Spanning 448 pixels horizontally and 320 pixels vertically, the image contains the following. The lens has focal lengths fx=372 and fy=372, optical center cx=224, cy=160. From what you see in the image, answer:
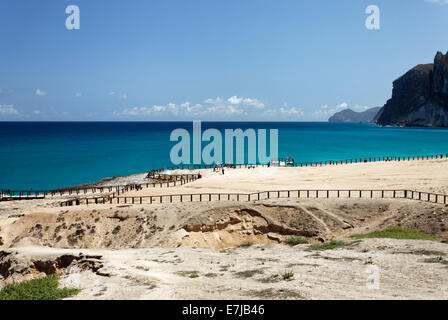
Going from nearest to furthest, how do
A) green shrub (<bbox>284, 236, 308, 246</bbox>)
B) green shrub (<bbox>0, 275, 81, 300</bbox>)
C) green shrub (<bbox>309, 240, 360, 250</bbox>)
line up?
green shrub (<bbox>0, 275, 81, 300</bbox>), green shrub (<bbox>309, 240, 360, 250</bbox>), green shrub (<bbox>284, 236, 308, 246</bbox>)

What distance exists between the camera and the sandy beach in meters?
15.7

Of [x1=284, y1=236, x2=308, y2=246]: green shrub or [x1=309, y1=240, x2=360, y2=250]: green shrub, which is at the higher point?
[x1=309, y1=240, x2=360, y2=250]: green shrub

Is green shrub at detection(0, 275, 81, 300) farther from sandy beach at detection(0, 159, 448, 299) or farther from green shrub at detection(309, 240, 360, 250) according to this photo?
green shrub at detection(309, 240, 360, 250)

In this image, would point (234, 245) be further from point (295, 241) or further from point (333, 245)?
point (333, 245)

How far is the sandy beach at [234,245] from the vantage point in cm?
1573

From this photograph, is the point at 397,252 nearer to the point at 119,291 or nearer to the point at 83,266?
the point at 119,291

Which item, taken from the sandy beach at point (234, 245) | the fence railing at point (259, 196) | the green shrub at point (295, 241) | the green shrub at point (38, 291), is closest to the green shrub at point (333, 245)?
the sandy beach at point (234, 245)

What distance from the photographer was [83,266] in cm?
2031

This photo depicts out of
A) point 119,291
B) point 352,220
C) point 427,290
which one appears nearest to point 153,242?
point 119,291

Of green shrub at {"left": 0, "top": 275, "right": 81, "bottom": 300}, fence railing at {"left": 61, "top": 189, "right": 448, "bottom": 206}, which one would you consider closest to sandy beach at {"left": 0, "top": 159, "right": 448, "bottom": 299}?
green shrub at {"left": 0, "top": 275, "right": 81, "bottom": 300}

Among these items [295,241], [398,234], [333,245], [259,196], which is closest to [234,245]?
[295,241]

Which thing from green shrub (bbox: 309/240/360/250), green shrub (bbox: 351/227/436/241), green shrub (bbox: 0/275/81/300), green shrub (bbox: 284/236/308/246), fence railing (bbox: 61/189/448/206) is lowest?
green shrub (bbox: 284/236/308/246)

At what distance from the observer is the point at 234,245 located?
99.1 feet

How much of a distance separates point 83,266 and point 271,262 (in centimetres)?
1032
